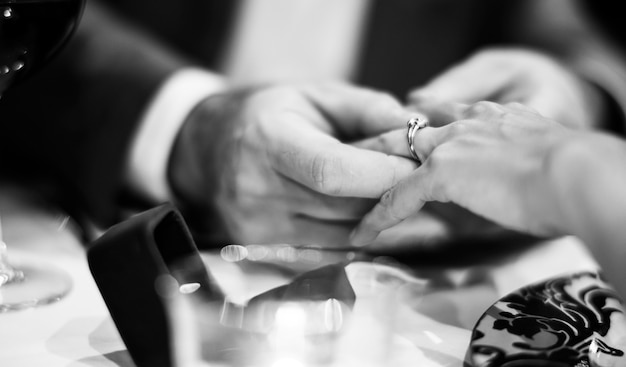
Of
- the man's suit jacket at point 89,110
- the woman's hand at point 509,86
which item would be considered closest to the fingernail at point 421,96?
the woman's hand at point 509,86

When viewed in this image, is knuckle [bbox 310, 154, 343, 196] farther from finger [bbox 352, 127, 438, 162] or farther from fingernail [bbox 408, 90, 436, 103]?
fingernail [bbox 408, 90, 436, 103]

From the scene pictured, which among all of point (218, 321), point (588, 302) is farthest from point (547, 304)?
point (218, 321)

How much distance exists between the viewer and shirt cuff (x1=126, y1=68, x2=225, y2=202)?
0.76 metres

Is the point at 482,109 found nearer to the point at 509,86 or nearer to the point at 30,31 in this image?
the point at 509,86

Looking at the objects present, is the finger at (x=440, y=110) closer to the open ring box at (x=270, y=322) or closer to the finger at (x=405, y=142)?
the finger at (x=405, y=142)

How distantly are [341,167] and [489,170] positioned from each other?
0.11 m

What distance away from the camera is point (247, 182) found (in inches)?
23.6

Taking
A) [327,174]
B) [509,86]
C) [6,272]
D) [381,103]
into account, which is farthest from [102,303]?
[509,86]

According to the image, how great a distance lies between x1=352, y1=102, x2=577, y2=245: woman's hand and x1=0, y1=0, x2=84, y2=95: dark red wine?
0.89 ft

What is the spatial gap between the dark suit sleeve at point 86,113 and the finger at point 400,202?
0.35 meters

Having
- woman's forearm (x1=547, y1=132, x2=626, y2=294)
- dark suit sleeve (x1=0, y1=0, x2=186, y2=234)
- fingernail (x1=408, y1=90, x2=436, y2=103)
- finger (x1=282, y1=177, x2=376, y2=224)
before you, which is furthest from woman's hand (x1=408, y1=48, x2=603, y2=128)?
dark suit sleeve (x1=0, y1=0, x2=186, y2=234)

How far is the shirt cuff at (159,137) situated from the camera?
2.48 ft

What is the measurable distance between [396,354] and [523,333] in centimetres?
Result: 8

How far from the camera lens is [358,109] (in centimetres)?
58
